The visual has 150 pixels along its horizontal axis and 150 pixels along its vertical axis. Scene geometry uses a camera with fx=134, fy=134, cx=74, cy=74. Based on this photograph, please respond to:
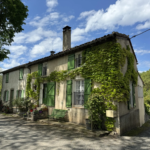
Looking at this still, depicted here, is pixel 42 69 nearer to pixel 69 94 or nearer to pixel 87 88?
pixel 69 94

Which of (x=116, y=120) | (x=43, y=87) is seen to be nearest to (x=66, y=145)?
(x=116, y=120)

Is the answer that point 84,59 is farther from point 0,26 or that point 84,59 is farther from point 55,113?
point 0,26

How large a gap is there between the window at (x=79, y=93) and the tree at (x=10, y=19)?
524 cm

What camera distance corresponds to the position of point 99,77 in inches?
282

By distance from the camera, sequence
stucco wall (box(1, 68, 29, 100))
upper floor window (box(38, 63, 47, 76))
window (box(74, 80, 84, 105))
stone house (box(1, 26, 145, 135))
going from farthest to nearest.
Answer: stucco wall (box(1, 68, 29, 100)) < upper floor window (box(38, 63, 47, 76)) < window (box(74, 80, 84, 105)) < stone house (box(1, 26, 145, 135))

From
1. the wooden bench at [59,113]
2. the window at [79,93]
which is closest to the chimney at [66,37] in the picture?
the window at [79,93]

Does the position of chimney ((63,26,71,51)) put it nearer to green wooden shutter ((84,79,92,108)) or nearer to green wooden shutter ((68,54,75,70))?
green wooden shutter ((68,54,75,70))

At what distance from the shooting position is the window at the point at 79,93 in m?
8.05

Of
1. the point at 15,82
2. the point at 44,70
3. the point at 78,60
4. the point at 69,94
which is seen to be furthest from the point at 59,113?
the point at 15,82

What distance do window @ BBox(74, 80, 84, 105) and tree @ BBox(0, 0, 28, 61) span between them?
524cm

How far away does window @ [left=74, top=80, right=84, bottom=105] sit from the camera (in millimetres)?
8055

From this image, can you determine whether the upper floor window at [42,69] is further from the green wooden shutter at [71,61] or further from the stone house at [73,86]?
the green wooden shutter at [71,61]

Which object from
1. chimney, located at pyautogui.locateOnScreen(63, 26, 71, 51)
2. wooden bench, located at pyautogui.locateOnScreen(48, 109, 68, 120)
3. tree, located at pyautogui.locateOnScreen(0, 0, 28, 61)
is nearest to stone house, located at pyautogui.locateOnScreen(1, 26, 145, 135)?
chimney, located at pyautogui.locateOnScreen(63, 26, 71, 51)

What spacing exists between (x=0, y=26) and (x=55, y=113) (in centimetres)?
655
